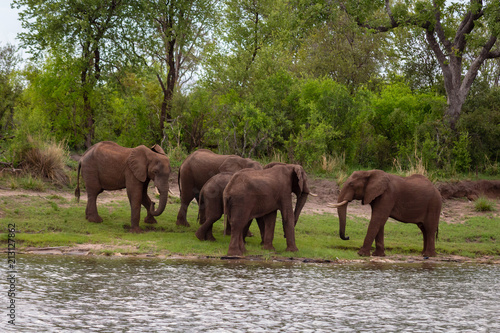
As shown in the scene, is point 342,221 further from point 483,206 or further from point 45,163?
point 45,163

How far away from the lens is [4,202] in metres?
17.6

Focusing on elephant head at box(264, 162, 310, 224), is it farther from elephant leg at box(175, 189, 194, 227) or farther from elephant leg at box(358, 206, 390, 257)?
elephant leg at box(175, 189, 194, 227)

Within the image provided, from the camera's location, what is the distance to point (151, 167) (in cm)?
1627

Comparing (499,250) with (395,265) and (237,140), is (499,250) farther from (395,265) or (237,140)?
(237,140)

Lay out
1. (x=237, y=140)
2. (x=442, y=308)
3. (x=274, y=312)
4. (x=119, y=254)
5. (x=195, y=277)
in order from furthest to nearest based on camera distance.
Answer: (x=237, y=140)
(x=119, y=254)
(x=195, y=277)
(x=442, y=308)
(x=274, y=312)

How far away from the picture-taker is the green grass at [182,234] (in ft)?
48.3

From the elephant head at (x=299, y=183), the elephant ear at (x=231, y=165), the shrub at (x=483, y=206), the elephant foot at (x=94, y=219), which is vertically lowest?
the elephant foot at (x=94, y=219)

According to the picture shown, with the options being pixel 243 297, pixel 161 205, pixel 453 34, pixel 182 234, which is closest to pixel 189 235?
pixel 182 234

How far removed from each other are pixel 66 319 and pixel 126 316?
29.9 inches

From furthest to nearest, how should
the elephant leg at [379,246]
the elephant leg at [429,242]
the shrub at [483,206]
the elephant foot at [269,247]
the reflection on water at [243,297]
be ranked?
the shrub at [483,206] < the elephant leg at [429,242] < the elephant leg at [379,246] < the elephant foot at [269,247] < the reflection on water at [243,297]

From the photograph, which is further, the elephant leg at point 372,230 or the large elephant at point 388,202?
the large elephant at point 388,202

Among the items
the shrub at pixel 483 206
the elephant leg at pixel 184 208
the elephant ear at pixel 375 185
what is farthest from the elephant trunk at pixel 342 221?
the shrub at pixel 483 206

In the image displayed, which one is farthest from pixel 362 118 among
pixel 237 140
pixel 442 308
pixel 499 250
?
pixel 442 308

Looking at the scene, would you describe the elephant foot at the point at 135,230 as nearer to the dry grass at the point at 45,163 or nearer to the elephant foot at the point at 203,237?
the elephant foot at the point at 203,237
